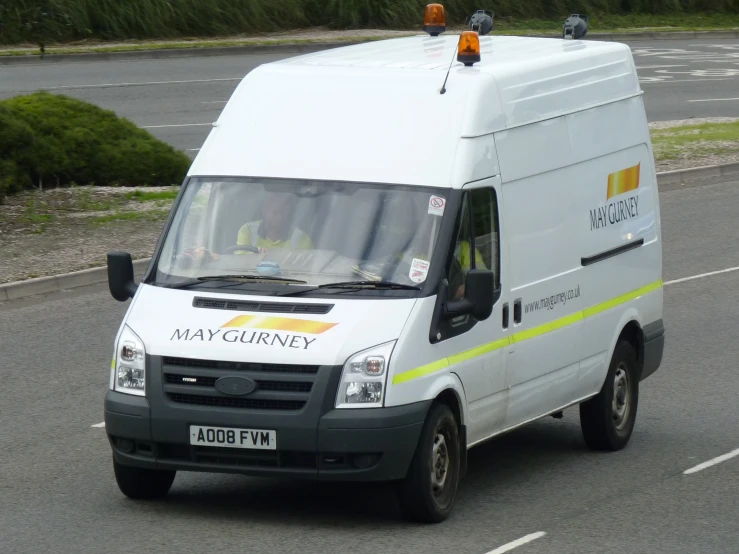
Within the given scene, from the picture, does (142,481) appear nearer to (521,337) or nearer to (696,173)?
(521,337)

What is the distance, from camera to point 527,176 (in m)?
8.81

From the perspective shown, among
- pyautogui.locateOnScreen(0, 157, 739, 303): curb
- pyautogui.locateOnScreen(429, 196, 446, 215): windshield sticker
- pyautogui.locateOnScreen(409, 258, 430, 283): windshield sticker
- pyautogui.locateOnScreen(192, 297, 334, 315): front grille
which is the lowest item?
pyautogui.locateOnScreen(0, 157, 739, 303): curb

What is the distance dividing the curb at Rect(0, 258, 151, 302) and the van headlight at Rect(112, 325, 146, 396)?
6.89 metres

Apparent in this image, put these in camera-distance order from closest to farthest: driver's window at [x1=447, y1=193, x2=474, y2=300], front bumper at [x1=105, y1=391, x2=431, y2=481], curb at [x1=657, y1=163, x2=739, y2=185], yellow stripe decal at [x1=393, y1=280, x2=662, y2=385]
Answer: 1. front bumper at [x1=105, y1=391, x2=431, y2=481]
2. yellow stripe decal at [x1=393, y1=280, x2=662, y2=385]
3. driver's window at [x1=447, y1=193, x2=474, y2=300]
4. curb at [x1=657, y1=163, x2=739, y2=185]

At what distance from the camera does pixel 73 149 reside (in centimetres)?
1897

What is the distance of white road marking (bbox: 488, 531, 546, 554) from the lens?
293 inches

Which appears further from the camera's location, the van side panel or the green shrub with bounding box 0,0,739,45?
the green shrub with bounding box 0,0,739,45

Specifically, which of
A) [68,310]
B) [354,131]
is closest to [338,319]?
[354,131]

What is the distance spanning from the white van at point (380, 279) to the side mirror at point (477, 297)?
15 millimetres

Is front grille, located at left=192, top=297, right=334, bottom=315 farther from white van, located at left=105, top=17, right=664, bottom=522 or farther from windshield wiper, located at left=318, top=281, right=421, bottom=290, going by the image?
windshield wiper, located at left=318, top=281, right=421, bottom=290

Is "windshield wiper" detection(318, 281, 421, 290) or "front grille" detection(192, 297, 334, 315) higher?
"windshield wiper" detection(318, 281, 421, 290)

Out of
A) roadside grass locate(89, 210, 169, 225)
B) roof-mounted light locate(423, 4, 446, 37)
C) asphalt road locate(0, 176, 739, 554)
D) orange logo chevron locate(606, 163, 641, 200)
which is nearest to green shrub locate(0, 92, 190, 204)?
roadside grass locate(89, 210, 169, 225)

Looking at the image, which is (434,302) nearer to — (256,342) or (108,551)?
(256,342)

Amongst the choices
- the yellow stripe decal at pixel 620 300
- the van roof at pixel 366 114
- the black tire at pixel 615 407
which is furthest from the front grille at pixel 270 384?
the black tire at pixel 615 407
